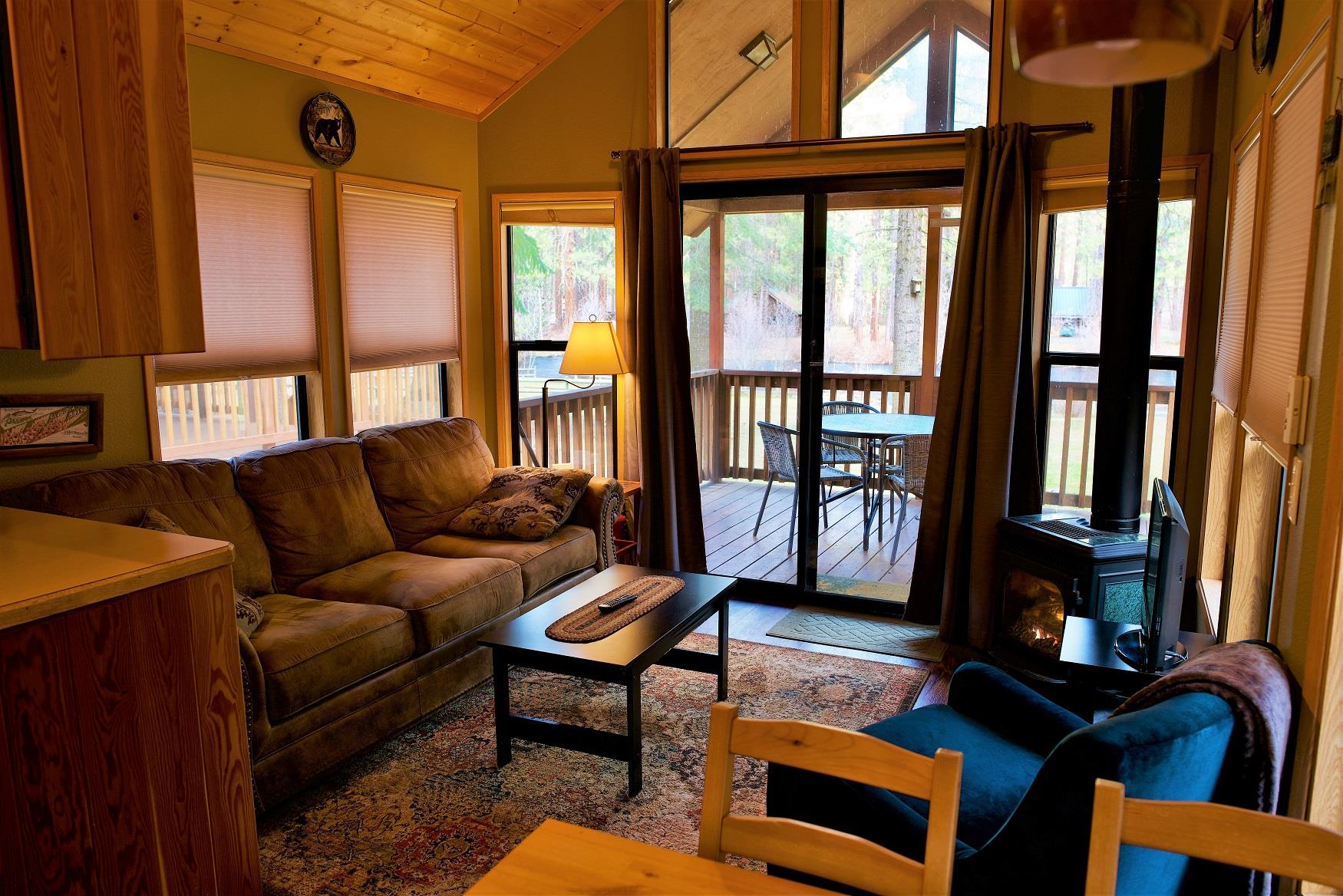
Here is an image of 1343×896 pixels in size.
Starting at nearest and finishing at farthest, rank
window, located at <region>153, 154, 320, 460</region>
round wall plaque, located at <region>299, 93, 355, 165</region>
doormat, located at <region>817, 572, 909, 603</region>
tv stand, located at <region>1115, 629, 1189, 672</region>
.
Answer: tv stand, located at <region>1115, 629, 1189, 672</region> < window, located at <region>153, 154, 320, 460</region> < round wall plaque, located at <region>299, 93, 355, 165</region> < doormat, located at <region>817, 572, 909, 603</region>

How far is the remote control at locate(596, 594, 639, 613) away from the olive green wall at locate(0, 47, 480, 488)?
1.78m

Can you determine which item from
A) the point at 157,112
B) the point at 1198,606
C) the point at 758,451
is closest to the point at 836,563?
the point at 758,451

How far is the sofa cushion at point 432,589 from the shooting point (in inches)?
132

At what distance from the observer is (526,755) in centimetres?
317

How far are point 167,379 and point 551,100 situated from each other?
8.15 feet

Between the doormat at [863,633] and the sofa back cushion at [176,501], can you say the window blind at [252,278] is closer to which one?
the sofa back cushion at [176,501]

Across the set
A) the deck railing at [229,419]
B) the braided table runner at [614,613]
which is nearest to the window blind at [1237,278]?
the braided table runner at [614,613]

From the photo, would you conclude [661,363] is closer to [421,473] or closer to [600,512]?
[600,512]

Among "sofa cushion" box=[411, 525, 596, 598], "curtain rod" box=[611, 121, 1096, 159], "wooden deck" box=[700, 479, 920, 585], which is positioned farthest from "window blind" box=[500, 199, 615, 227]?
"sofa cushion" box=[411, 525, 596, 598]

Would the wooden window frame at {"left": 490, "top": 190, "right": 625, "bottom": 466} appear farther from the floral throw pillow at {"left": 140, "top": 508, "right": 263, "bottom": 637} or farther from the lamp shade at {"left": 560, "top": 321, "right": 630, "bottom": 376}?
the floral throw pillow at {"left": 140, "top": 508, "right": 263, "bottom": 637}

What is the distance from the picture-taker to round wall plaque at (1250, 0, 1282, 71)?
2.51m

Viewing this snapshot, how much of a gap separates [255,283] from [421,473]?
1.09 m

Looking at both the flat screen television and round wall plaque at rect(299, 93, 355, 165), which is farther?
round wall plaque at rect(299, 93, 355, 165)

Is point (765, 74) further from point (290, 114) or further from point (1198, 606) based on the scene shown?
point (1198, 606)
